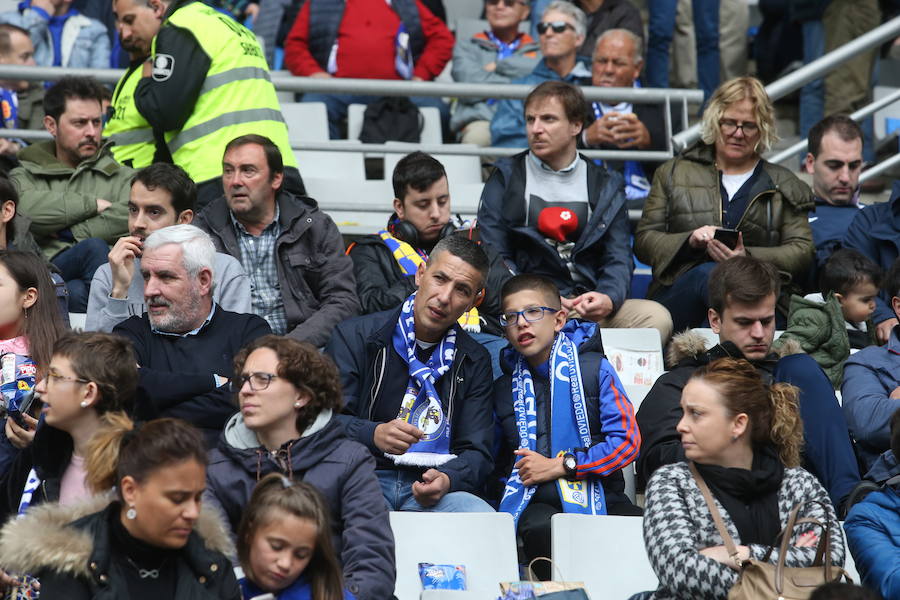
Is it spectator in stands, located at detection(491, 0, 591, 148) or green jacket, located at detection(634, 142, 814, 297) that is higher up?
spectator in stands, located at detection(491, 0, 591, 148)

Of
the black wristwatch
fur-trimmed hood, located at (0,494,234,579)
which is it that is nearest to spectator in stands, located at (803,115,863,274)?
the black wristwatch

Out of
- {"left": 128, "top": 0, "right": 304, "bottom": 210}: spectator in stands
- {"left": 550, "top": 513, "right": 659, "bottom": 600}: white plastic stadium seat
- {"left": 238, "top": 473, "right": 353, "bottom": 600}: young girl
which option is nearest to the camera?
{"left": 238, "top": 473, "right": 353, "bottom": 600}: young girl

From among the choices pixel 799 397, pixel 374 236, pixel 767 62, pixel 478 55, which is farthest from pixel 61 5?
pixel 799 397

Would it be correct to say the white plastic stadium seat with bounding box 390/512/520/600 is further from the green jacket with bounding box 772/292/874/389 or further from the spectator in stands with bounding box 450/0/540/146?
the spectator in stands with bounding box 450/0/540/146

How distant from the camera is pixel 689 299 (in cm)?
636

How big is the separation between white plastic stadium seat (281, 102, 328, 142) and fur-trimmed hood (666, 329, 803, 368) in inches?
143

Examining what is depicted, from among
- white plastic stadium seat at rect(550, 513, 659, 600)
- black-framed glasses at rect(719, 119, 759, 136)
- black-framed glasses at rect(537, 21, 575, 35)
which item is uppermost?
black-framed glasses at rect(537, 21, 575, 35)

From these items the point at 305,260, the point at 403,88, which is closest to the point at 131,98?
the point at 305,260

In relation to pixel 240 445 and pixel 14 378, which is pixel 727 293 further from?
pixel 14 378

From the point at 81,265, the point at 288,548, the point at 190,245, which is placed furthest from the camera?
the point at 81,265

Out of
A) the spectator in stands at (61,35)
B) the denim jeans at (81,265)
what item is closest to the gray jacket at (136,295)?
the denim jeans at (81,265)

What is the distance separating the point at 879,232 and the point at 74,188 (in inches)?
148

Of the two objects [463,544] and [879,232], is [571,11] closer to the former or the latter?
[879,232]

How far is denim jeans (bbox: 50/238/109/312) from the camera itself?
20.2 ft
